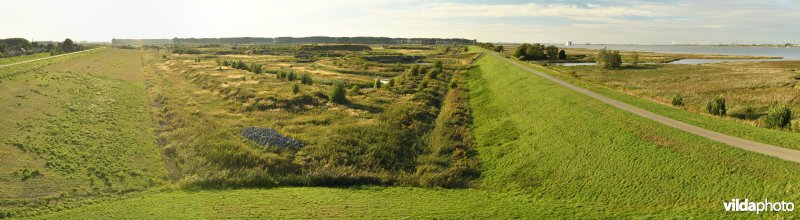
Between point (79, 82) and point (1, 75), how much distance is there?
8632 mm

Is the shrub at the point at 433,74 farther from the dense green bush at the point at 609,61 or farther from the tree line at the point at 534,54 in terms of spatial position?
the tree line at the point at 534,54

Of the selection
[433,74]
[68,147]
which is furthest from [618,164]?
[433,74]

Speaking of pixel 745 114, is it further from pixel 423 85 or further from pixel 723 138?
pixel 423 85

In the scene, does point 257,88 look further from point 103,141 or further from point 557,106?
point 557,106

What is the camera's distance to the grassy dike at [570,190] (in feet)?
60.6

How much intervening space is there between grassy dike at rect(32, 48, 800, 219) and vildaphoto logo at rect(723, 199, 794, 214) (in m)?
0.37

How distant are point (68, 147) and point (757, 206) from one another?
39.3m

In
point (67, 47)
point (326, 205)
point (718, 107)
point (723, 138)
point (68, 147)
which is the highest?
point (67, 47)

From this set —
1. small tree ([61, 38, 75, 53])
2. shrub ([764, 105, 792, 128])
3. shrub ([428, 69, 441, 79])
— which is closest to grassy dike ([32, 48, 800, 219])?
shrub ([764, 105, 792, 128])

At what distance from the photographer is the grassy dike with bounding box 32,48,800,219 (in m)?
18.5

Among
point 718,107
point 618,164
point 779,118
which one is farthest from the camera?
point 718,107

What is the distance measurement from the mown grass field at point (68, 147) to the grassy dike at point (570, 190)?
2.99 m

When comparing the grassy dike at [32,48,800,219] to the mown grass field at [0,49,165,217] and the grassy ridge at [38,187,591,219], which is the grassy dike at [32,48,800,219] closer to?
the grassy ridge at [38,187,591,219]

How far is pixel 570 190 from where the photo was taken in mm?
21844
